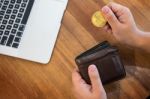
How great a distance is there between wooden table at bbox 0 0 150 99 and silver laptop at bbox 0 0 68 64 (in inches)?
0.9

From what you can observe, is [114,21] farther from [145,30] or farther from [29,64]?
[29,64]

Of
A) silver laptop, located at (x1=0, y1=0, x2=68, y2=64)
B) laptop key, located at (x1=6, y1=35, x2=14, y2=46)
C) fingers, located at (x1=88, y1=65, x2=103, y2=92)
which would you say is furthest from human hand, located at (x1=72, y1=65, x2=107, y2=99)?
laptop key, located at (x1=6, y1=35, x2=14, y2=46)

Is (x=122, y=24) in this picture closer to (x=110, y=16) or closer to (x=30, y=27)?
(x=110, y=16)

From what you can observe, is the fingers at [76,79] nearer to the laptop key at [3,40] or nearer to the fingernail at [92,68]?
the fingernail at [92,68]

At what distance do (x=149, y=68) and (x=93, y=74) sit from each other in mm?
204

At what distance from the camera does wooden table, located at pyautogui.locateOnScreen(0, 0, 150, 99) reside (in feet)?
2.76

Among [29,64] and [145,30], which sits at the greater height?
[145,30]

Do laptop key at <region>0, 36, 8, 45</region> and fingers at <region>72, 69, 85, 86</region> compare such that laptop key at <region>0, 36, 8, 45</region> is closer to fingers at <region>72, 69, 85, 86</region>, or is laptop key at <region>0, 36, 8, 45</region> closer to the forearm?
fingers at <region>72, 69, 85, 86</region>

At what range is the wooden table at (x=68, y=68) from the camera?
840 millimetres

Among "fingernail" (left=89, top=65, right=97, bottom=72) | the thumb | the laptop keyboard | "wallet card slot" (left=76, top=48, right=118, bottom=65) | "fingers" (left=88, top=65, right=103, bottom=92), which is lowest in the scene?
the laptop keyboard

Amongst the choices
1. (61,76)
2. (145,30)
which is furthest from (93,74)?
(145,30)

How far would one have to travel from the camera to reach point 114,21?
33.6 inches

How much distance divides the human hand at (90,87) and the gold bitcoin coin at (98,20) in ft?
0.57

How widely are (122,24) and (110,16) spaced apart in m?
0.05
